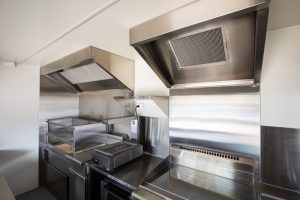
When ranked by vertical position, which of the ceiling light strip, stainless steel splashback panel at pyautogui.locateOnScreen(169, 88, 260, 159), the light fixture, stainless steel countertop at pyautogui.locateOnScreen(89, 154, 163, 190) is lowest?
stainless steel countertop at pyautogui.locateOnScreen(89, 154, 163, 190)

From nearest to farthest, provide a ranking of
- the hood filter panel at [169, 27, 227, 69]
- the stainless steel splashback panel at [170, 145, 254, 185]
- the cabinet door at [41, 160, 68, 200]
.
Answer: the hood filter panel at [169, 27, 227, 69], the stainless steel splashback panel at [170, 145, 254, 185], the cabinet door at [41, 160, 68, 200]

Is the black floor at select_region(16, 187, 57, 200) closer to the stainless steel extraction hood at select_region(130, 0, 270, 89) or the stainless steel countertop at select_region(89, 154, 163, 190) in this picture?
the stainless steel countertop at select_region(89, 154, 163, 190)

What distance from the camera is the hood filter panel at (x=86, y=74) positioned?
1842mm

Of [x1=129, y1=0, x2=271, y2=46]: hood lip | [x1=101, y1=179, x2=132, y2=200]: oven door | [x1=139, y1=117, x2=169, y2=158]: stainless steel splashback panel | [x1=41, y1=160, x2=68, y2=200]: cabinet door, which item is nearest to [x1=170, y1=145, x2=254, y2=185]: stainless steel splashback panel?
[x1=139, y1=117, x2=169, y2=158]: stainless steel splashback panel

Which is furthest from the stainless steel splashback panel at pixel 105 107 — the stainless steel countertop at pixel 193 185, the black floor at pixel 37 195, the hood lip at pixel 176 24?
the black floor at pixel 37 195

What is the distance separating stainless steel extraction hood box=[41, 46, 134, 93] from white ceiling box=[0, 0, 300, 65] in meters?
0.21

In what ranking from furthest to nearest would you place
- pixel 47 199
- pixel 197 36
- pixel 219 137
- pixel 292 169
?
pixel 47 199 < pixel 219 137 < pixel 292 169 < pixel 197 36

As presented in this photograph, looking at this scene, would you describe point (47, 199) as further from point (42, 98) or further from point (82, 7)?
point (82, 7)

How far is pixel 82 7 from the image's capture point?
0.82 meters

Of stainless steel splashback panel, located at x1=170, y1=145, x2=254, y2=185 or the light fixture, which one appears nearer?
stainless steel splashback panel, located at x1=170, y1=145, x2=254, y2=185

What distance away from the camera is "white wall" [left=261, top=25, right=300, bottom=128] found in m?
1.11

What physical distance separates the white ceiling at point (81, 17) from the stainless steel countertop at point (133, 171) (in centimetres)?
114

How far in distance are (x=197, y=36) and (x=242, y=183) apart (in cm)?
116

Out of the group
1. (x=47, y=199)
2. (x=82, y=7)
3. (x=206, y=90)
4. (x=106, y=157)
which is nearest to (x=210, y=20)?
(x=82, y=7)
